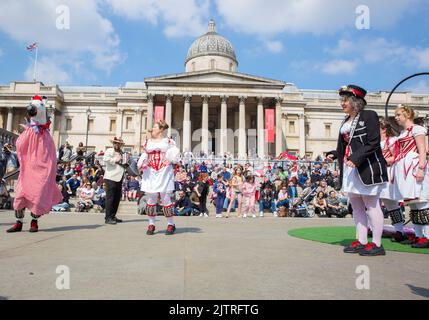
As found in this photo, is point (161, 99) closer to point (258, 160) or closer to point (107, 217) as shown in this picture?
point (258, 160)

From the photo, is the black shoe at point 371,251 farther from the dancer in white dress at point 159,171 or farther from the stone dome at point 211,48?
the stone dome at point 211,48

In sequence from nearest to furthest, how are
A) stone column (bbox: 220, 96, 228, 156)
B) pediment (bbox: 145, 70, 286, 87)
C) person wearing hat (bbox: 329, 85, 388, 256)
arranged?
1. person wearing hat (bbox: 329, 85, 388, 256)
2. stone column (bbox: 220, 96, 228, 156)
3. pediment (bbox: 145, 70, 286, 87)

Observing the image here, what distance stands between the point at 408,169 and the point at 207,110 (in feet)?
120

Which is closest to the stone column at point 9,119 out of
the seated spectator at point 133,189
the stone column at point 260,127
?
the stone column at point 260,127

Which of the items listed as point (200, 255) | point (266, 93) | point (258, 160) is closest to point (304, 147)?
point (266, 93)

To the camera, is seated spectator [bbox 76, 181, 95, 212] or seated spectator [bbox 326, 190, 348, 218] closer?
seated spectator [bbox 76, 181, 95, 212]

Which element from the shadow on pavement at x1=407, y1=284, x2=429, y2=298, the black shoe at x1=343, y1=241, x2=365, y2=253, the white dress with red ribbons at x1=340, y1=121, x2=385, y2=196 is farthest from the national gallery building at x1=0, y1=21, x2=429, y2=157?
the shadow on pavement at x1=407, y1=284, x2=429, y2=298

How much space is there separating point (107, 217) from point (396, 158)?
6036 mm

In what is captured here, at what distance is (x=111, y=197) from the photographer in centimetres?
763

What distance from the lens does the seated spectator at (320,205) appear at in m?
13.3

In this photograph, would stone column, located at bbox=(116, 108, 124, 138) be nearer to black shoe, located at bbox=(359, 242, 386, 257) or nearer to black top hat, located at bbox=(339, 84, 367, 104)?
black top hat, located at bbox=(339, 84, 367, 104)

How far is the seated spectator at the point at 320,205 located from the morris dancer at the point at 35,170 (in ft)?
33.9

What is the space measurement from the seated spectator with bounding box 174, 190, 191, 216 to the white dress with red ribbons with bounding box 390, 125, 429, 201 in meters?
8.48

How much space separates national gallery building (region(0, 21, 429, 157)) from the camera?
1608 inches
